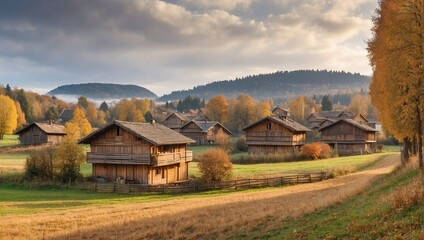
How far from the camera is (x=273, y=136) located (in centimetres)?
7625

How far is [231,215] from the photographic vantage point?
2561 cm

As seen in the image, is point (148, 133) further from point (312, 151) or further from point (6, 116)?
→ point (6, 116)

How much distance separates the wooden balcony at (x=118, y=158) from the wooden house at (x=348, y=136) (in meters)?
50.7

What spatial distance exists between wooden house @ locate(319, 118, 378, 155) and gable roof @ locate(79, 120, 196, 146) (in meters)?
43.8

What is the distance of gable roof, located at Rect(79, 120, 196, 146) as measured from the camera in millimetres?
44728

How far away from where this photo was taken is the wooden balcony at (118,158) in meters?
44.7

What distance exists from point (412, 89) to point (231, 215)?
578 inches

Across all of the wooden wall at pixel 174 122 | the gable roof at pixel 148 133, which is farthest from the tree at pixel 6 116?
the gable roof at pixel 148 133

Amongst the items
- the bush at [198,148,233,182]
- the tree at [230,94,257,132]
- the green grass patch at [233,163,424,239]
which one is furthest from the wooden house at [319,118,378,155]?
the green grass patch at [233,163,424,239]

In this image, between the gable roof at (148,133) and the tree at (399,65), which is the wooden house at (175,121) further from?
the tree at (399,65)

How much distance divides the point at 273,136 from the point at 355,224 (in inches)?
2405

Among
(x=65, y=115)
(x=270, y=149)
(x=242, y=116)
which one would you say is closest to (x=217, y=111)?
(x=242, y=116)

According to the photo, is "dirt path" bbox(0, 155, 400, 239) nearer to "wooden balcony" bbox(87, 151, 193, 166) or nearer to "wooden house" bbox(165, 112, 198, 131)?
"wooden balcony" bbox(87, 151, 193, 166)

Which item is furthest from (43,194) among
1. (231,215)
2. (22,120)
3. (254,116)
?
(22,120)
